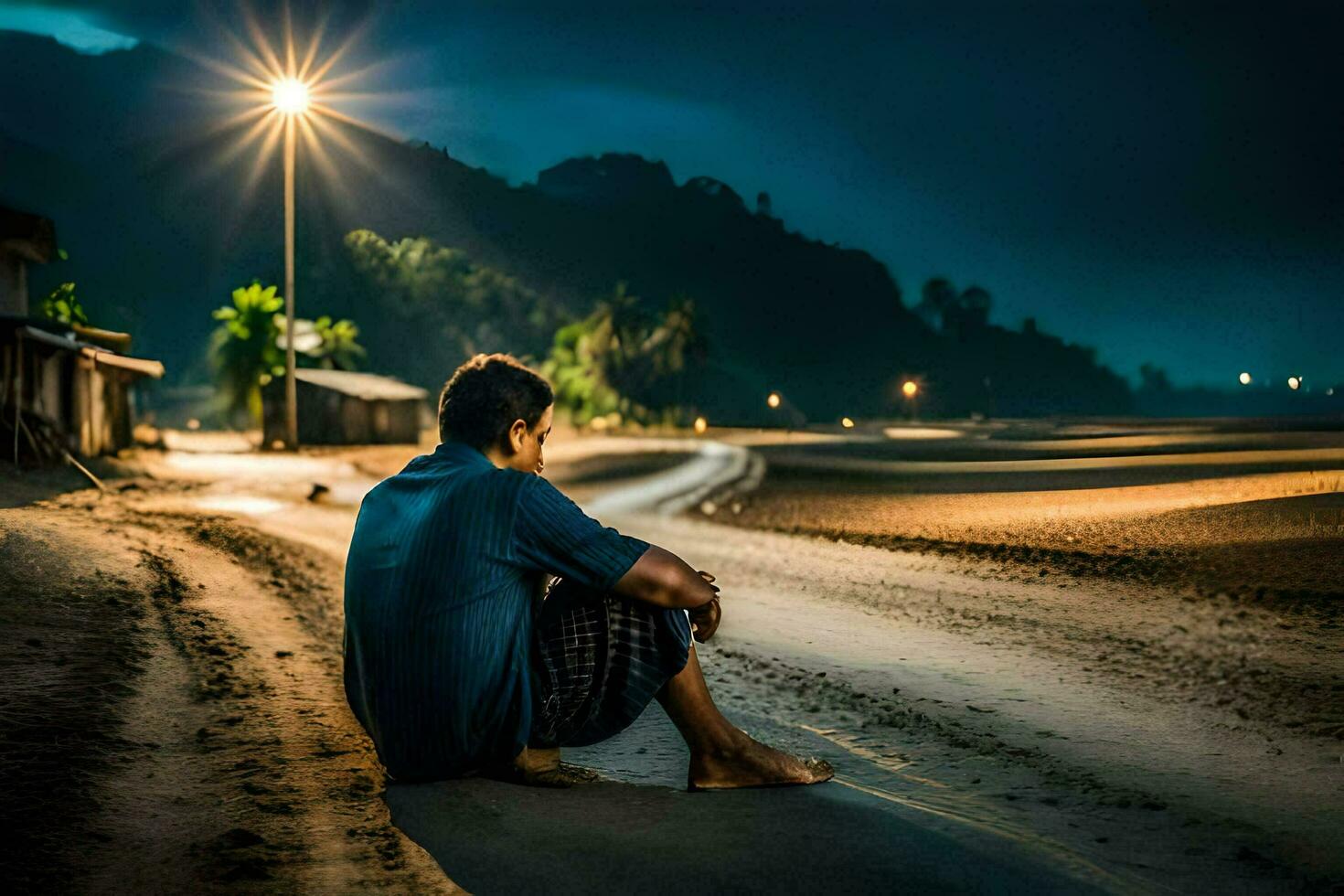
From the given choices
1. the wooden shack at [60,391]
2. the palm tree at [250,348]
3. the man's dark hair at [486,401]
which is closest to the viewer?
the man's dark hair at [486,401]

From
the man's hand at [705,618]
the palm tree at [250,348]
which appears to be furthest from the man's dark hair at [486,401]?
the palm tree at [250,348]

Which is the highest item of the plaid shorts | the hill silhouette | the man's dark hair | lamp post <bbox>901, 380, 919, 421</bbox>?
the hill silhouette

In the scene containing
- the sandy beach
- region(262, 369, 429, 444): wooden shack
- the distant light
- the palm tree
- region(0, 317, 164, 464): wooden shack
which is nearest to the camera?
the sandy beach

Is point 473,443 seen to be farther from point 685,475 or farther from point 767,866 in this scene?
point 685,475

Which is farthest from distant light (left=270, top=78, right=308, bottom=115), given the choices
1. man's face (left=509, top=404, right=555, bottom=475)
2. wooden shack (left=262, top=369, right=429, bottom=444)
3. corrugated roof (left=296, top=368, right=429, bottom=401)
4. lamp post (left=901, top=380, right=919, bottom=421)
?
lamp post (left=901, top=380, right=919, bottom=421)

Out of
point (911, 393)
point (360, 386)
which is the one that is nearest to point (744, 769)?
point (360, 386)

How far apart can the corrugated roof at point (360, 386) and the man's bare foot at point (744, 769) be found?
42181 millimetres

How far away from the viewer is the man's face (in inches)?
143

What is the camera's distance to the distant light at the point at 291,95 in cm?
2969

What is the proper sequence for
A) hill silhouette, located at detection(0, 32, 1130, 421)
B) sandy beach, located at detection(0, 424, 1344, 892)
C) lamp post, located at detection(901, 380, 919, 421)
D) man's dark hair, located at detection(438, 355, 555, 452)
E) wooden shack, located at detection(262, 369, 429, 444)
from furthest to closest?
lamp post, located at detection(901, 380, 919, 421) < hill silhouette, located at detection(0, 32, 1130, 421) < wooden shack, located at detection(262, 369, 429, 444) < man's dark hair, located at detection(438, 355, 555, 452) < sandy beach, located at detection(0, 424, 1344, 892)

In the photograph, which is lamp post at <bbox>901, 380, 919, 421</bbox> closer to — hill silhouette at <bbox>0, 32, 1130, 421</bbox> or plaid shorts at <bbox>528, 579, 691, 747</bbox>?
hill silhouette at <bbox>0, 32, 1130, 421</bbox>

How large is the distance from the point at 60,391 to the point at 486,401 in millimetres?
24020

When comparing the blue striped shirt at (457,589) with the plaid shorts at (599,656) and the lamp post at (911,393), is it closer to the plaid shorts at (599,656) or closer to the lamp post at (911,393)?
the plaid shorts at (599,656)

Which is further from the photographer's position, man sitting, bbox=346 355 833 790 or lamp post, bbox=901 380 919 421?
lamp post, bbox=901 380 919 421
